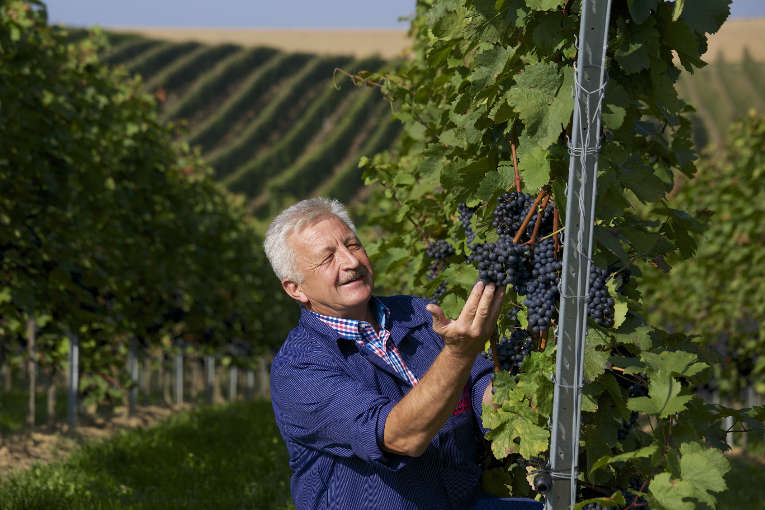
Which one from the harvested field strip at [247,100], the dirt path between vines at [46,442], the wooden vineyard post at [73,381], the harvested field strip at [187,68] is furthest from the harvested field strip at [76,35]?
the wooden vineyard post at [73,381]

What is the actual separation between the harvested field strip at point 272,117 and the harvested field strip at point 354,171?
824cm

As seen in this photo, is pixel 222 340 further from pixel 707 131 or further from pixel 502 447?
pixel 707 131

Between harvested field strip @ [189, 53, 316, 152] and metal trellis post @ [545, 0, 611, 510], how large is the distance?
67140 mm

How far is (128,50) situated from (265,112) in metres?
14.9

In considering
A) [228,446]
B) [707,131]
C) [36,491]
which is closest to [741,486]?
[228,446]

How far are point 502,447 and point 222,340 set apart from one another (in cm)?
1291

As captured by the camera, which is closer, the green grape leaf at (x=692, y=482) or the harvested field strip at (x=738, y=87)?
the green grape leaf at (x=692, y=482)

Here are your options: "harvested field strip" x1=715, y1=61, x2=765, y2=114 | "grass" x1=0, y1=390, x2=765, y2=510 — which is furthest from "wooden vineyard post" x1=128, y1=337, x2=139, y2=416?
"harvested field strip" x1=715, y1=61, x2=765, y2=114

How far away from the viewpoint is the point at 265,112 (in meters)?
74.3

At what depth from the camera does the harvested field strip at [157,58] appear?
72750 millimetres

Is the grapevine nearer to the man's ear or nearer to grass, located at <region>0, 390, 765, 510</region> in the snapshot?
the man's ear

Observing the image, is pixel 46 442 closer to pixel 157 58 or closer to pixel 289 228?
pixel 289 228

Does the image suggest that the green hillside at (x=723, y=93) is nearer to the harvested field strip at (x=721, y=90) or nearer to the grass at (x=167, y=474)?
the harvested field strip at (x=721, y=90)

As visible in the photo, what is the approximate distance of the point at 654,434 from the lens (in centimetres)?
215
